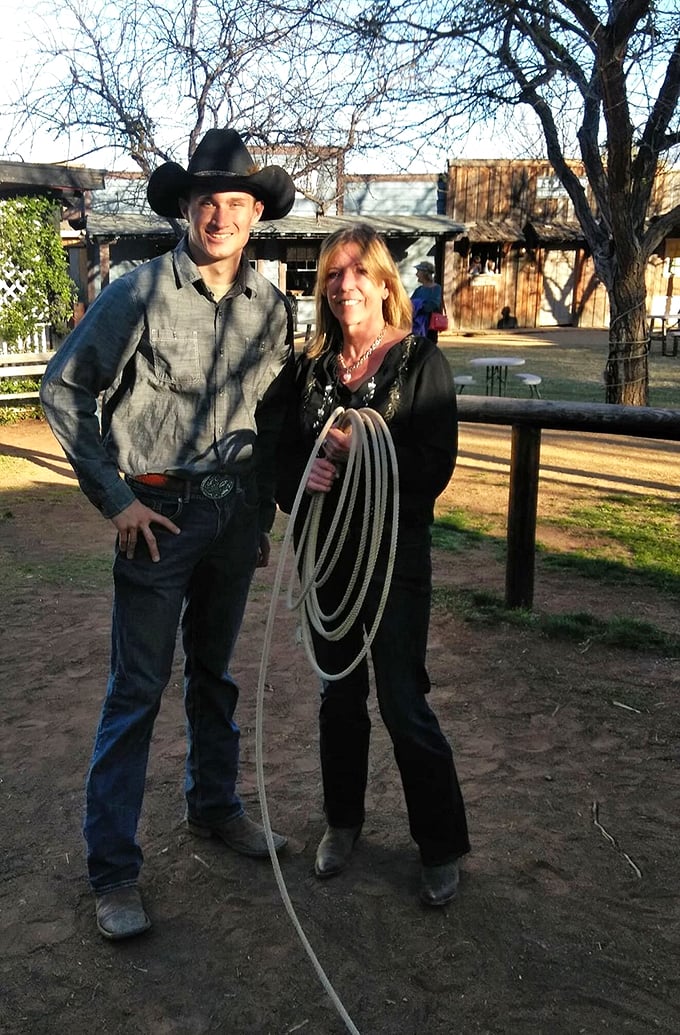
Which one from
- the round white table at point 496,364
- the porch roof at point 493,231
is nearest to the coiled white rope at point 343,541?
the round white table at point 496,364

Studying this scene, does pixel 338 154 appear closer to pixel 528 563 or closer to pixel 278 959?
pixel 528 563

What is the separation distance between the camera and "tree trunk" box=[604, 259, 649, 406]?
10.8 metres

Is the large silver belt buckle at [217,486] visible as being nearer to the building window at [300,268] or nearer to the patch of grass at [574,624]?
the patch of grass at [574,624]

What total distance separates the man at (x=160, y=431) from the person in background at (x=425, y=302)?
991cm

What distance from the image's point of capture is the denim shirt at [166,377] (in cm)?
231

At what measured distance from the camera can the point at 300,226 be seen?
71.9 feet

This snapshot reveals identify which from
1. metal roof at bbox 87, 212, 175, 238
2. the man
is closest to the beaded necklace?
the man

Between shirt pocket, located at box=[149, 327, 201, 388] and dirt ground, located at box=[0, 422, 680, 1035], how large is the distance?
4.44 ft

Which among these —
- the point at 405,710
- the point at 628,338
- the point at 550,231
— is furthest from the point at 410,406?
the point at 550,231

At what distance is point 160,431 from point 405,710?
942mm

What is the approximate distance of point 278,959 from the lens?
7.54 ft

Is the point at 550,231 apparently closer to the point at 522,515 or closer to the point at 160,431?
the point at 522,515

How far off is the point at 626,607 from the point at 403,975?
3133mm

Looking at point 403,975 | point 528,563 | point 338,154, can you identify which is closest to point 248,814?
point 403,975
